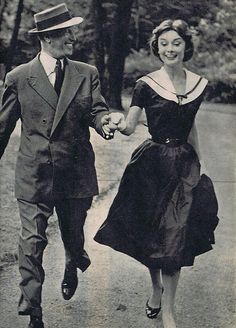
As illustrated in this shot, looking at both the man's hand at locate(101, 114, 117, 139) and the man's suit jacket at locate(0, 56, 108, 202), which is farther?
the man's suit jacket at locate(0, 56, 108, 202)

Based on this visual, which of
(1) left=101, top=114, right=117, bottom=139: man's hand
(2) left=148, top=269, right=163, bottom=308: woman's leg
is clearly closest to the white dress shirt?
(1) left=101, top=114, right=117, bottom=139: man's hand

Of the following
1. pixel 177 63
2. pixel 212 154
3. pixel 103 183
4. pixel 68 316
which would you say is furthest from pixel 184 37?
pixel 68 316

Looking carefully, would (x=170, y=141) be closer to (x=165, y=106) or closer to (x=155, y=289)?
(x=165, y=106)

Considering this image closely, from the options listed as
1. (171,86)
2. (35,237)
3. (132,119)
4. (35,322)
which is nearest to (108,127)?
(132,119)

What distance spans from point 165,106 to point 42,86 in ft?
2.08

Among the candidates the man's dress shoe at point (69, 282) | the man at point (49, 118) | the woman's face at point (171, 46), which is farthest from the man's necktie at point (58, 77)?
the man's dress shoe at point (69, 282)

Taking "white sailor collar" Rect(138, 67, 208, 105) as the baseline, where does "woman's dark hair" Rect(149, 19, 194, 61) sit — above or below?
above

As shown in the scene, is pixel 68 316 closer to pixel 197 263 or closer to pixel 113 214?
pixel 113 214

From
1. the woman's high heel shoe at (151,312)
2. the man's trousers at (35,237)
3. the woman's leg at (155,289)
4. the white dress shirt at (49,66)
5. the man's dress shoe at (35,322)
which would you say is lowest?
the woman's high heel shoe at (151,312)

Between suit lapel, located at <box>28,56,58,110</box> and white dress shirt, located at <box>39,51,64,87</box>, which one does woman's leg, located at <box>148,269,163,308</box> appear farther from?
white dress shirt, located at <box>39,51,64,87</box>

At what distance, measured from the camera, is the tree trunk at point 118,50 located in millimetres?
3696

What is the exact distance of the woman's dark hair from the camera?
3.12 metres

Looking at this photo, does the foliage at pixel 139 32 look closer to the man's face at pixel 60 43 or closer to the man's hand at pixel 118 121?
the man's face at pixel 60 43

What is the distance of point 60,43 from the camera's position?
3.14 meters
